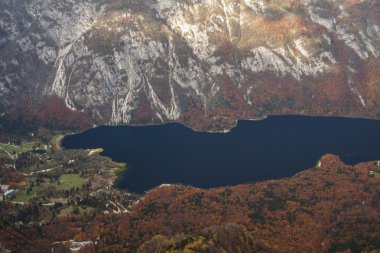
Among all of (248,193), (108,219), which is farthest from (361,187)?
(108,219)

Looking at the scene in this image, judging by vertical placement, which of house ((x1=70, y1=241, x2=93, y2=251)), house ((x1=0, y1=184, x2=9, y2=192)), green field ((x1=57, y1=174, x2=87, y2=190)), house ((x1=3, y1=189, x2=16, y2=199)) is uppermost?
green field ((x1=57, y1=174, x2=87, y2=190))

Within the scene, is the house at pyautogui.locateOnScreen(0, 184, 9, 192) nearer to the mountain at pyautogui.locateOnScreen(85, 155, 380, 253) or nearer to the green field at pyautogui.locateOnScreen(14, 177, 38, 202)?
the green field at pyautogui.locateOnScreen(14, 177, 38, 202)

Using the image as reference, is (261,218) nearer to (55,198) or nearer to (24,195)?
(55,198)

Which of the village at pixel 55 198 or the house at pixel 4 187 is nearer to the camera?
the village at pixel 55 198

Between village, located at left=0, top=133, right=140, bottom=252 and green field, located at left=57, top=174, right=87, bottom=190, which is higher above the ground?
green field, located at left=57, top=174, right=87, bottom=190

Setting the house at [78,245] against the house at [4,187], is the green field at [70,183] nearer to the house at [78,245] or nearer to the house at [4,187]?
the house at [4,187]

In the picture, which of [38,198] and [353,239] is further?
[38,198]

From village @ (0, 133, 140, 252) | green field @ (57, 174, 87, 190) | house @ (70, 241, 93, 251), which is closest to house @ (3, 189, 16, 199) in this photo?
village @ (0, 133, 140, 252)

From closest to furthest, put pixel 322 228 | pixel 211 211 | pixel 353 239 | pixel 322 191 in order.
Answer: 1. pixel 353 239
2. pixel 322 228
3. pixel 211 211
4. pixel 322 191

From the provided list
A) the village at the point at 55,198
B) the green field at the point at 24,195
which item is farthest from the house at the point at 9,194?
the green field at the point at 24,195

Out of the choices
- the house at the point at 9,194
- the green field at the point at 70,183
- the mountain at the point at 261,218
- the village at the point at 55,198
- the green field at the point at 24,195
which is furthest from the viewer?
the green field at the point at 70,183

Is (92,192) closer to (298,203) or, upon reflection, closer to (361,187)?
(298,203)
